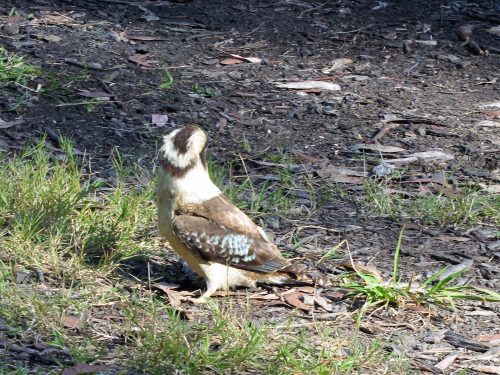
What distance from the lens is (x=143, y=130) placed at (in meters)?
7.31

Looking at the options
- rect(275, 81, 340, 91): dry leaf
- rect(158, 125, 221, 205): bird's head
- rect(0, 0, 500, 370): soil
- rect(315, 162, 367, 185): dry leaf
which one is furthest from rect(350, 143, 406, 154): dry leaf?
rect(158, 125, 221, 205): bird's head

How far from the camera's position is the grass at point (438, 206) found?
6293 mm

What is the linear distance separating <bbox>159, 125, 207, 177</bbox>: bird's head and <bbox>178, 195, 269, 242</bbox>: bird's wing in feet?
0.65

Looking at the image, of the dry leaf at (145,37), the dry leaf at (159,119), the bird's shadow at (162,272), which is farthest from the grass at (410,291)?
the dry leaf at (145,37)

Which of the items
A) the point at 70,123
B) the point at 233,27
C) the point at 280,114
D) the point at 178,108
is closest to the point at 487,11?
the point at 233,27

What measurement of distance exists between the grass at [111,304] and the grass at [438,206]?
1.45 m

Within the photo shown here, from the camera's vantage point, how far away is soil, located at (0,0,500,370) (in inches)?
236

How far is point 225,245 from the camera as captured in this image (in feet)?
17.5

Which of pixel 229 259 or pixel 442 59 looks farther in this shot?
pixel 442 59

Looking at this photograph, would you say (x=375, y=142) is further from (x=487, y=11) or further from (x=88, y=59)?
(x=487, y=11)

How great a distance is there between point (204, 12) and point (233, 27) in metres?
0.38

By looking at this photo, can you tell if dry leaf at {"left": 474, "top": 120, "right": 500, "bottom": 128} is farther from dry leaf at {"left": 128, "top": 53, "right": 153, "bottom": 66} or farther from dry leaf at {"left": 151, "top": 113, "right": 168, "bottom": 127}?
dry leaf at {"left": 128, "top": 53, "right": 153, "bottom": 66}

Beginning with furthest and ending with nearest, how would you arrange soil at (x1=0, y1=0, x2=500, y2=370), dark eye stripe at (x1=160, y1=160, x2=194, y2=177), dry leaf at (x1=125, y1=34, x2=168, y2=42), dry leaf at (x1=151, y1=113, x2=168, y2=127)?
dry leaf at (x1=125, y1=34, x2=168, y2=42), dry leaf at (x1=151, y1=113, x2=168, y2=127), soil at (x1=0, y1=0, x2=500, y2=370), dark eye stripe at (x1=160, y1=160, x2=194, y2=177)

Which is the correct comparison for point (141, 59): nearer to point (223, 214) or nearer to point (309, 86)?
point (309, 86)
